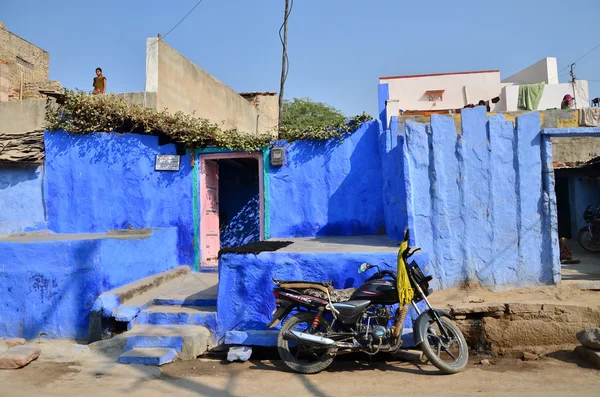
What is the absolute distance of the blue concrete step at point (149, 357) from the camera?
15.7 feet

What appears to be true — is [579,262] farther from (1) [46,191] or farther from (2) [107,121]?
(1) [46,191]

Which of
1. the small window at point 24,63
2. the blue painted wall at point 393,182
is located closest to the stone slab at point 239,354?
the blue painted wall at point 393,182

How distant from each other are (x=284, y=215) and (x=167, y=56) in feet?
15.4

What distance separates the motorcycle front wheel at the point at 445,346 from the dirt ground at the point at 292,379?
0.11 meters

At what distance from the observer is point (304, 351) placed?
472 centimetres

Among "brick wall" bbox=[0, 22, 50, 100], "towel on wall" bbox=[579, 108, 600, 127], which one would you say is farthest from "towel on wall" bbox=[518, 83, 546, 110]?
"brick wall" bbox=[0, 22, 50, 100]

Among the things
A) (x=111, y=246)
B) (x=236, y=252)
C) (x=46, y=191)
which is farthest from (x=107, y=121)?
(x=236, y=252)

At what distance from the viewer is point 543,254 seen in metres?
5.92

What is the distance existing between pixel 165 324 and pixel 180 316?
0.23 metres

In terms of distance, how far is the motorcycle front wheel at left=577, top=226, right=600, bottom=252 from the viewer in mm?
9742

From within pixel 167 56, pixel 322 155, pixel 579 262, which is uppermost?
pixel 167 56

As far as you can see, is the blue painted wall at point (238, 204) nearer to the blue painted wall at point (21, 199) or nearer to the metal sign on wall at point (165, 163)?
the metal sign on wall at point (165, 163)

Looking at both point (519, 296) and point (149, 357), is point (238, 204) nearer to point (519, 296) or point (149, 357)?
point (149, 357)

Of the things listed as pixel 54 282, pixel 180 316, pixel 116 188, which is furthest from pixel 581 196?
pixel 54 282
